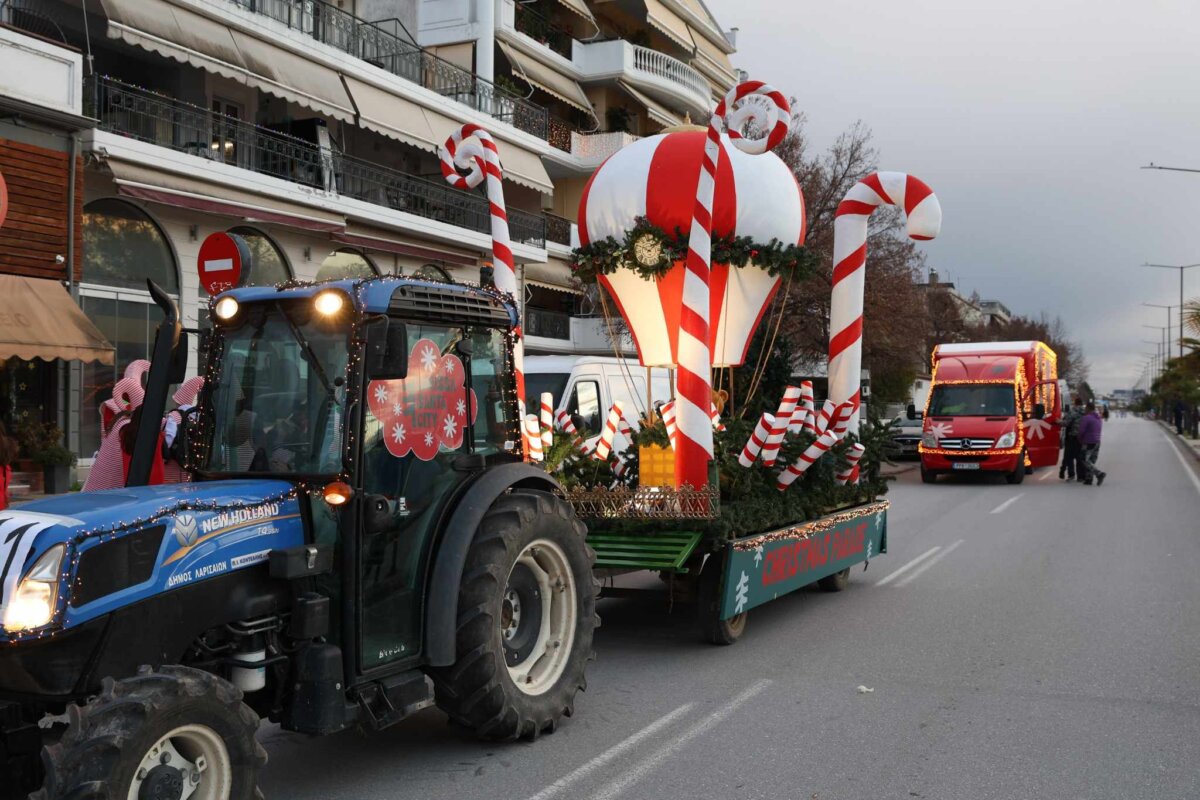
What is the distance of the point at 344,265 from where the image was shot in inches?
917

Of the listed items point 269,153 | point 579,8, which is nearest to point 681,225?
point 269,153

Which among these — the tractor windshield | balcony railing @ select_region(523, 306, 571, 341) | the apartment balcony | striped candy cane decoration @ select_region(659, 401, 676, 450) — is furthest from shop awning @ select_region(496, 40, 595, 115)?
the tractor windshield

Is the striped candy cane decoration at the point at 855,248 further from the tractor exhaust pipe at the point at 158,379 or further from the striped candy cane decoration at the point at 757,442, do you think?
the tractor exhaust pipe at the point at 158,379

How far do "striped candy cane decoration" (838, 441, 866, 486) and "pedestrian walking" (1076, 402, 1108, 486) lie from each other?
1612 cm

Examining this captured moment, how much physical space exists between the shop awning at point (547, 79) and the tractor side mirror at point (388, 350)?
88.4 feet

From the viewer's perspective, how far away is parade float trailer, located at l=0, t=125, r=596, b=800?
3.62 metres

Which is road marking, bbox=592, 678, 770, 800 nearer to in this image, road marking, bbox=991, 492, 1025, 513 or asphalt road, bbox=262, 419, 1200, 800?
asphalt road, bbox=262, 419, 1200, 800

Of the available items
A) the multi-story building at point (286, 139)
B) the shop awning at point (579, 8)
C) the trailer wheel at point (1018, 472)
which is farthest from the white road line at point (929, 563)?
the shop awning at point (579, 8)

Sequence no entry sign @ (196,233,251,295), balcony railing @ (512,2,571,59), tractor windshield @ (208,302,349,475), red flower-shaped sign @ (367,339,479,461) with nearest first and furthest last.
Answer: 1. tractor windshield @ (208,302,349,475)
2. red flower-shaped sign @ (367,339,479,461)
3. no entry sign @ (196,233,251,295)
4. balcony railing @ (512,2,571,59)

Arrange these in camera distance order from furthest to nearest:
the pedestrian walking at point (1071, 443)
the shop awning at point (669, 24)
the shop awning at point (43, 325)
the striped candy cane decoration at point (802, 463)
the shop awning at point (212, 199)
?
1. the shop awning at point (669, 24)
2. the pedestrian walking at point (1071, 443)
3. the shop awning at point (212, 199)
4. the shop awning at point (43, 325)
5. the striped candy cane decoration at point (802, 463)

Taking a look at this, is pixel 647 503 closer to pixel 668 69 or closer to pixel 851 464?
pixel 851 464

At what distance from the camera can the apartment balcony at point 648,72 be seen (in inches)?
1375

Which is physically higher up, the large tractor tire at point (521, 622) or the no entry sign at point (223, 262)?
the no entry sign at point (223, 262)

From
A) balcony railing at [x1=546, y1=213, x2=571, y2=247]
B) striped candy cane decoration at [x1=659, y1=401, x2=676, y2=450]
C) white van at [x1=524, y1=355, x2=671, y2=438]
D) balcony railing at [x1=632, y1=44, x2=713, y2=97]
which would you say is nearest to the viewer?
striped candy cane decoration at [x1=659, y1=401, x2=676, y2=450]
